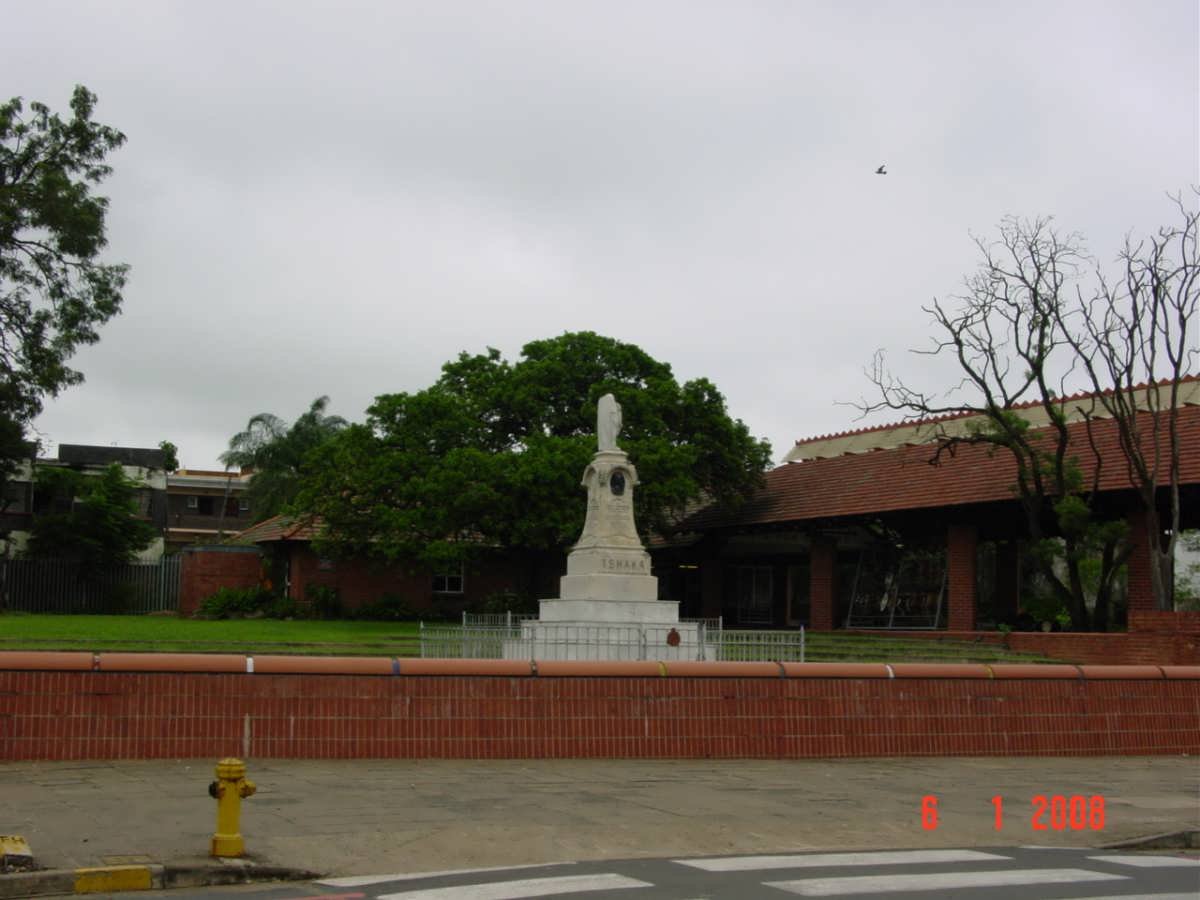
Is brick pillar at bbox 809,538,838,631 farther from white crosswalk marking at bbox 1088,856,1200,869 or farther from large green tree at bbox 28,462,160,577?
white crosswalk marking at bbox 1088,856,1200,869

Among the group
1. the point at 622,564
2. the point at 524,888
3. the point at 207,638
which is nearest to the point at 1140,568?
the point at 622,564

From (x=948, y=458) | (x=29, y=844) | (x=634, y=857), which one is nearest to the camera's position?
(x=29, y=844)

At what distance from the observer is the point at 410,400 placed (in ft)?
116

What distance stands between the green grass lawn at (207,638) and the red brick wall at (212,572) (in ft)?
24.7

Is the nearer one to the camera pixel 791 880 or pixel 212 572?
pixel 791 880

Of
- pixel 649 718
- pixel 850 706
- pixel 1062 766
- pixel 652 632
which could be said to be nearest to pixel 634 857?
pixel 649 718

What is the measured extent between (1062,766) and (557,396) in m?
22.2

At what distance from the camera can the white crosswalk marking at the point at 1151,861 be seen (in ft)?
31.6

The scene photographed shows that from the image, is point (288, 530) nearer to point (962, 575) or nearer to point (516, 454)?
point (516, 454)

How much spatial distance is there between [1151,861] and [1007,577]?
26898 millimetres

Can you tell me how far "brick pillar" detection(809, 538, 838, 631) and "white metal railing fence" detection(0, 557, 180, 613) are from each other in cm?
2045

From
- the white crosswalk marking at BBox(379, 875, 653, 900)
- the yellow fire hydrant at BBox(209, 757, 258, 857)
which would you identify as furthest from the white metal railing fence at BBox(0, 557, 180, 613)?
the white crosswalk marking at BBox(379, 875, 653, 900)

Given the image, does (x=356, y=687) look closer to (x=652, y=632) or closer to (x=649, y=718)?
(x=649, y=718)

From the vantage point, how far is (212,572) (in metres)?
41.7
